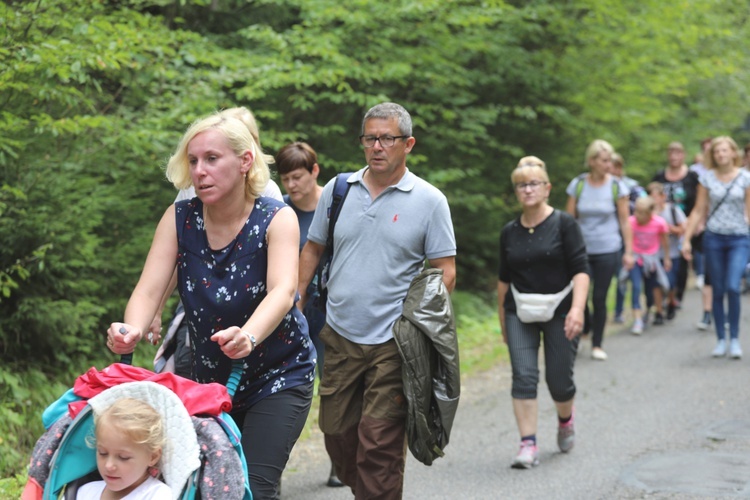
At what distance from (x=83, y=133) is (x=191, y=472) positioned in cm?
563

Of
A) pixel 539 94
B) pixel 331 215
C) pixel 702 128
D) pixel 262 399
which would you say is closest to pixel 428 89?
pixel 539 94

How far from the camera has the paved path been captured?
6.25 meters

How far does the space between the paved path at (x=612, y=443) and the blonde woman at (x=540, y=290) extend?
0.42m

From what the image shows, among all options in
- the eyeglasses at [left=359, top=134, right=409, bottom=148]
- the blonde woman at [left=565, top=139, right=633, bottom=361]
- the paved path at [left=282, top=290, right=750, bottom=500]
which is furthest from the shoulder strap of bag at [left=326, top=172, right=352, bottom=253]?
the blonde woman at [left=565, top=139, right=633, bottom=361]

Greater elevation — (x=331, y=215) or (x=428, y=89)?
(x=428, y=89)

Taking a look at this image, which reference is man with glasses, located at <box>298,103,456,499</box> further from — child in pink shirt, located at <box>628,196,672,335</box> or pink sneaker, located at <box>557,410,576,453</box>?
child in pink shirt, located at <box>628,196,672,335</box>

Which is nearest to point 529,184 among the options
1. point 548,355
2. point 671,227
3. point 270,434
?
point 548,355

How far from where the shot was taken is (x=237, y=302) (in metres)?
3.77

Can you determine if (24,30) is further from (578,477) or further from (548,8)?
(548,8)

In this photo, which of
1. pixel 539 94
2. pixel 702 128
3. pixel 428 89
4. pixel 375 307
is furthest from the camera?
pixel 702 128

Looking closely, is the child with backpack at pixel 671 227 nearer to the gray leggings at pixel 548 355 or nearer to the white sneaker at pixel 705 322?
the white sneaker at pixel 705 322

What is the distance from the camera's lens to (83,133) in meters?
8.23

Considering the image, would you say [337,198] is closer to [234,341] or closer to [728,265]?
[234,341]

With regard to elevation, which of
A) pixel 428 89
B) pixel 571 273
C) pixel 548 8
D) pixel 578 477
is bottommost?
pixel 578 477
